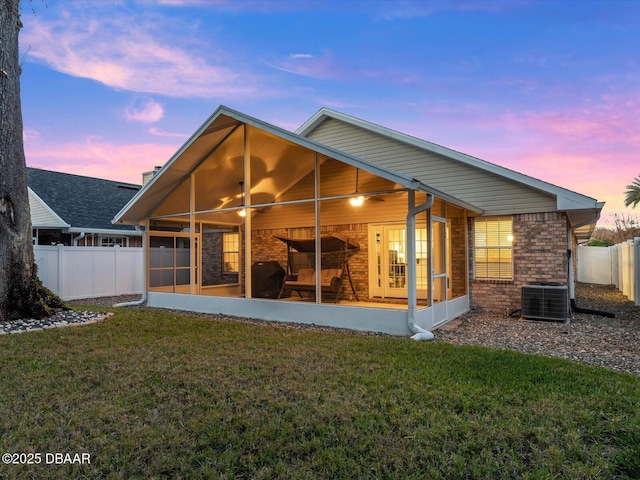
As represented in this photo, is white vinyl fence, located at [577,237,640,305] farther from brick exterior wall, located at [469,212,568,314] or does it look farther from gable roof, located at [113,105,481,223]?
gable roof, located at [113,105,481,223]

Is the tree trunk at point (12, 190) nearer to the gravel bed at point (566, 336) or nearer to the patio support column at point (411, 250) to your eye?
the patio support column at point (411, 250)

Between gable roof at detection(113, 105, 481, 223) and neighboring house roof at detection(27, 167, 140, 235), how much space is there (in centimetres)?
511

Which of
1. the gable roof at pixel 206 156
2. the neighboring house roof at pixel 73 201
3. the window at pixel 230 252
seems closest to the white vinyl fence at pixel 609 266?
the gable roof at pixel 206 156

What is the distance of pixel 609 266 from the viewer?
17.7m

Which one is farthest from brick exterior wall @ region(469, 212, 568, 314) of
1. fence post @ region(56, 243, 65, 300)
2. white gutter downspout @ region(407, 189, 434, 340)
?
fence post @ region(56, 243, 65, 300)

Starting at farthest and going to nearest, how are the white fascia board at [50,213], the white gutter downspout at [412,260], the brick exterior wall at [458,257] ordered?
the white fascia board at [50,213] → the brick exterior wall at [458,257] → the white gutter downspout at [412,260]

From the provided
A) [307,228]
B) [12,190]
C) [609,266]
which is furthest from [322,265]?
[609,266]

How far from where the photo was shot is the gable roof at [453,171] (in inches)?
336

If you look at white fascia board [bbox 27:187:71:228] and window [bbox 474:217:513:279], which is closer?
window [bbox 474:217:513:279]

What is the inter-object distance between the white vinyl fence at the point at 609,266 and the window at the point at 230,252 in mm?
11471

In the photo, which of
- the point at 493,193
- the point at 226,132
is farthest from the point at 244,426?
the point at 493,193

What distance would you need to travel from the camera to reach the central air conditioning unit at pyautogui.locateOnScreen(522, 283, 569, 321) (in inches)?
312

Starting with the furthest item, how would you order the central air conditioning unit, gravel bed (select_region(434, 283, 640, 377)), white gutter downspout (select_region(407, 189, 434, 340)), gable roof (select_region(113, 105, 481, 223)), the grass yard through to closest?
the central air conditioning unit
gable roof (select_region(113, 105, 481, 223))
white gutter downspout (select_region(407, 189, 434, 340))
gravel bed (select_region(434, 283, 640, 377))
the grass yard

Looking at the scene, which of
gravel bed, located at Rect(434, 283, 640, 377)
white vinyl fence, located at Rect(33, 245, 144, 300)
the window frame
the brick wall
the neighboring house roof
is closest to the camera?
gravel bed, located at Rect(434, 283, 640, 377)
